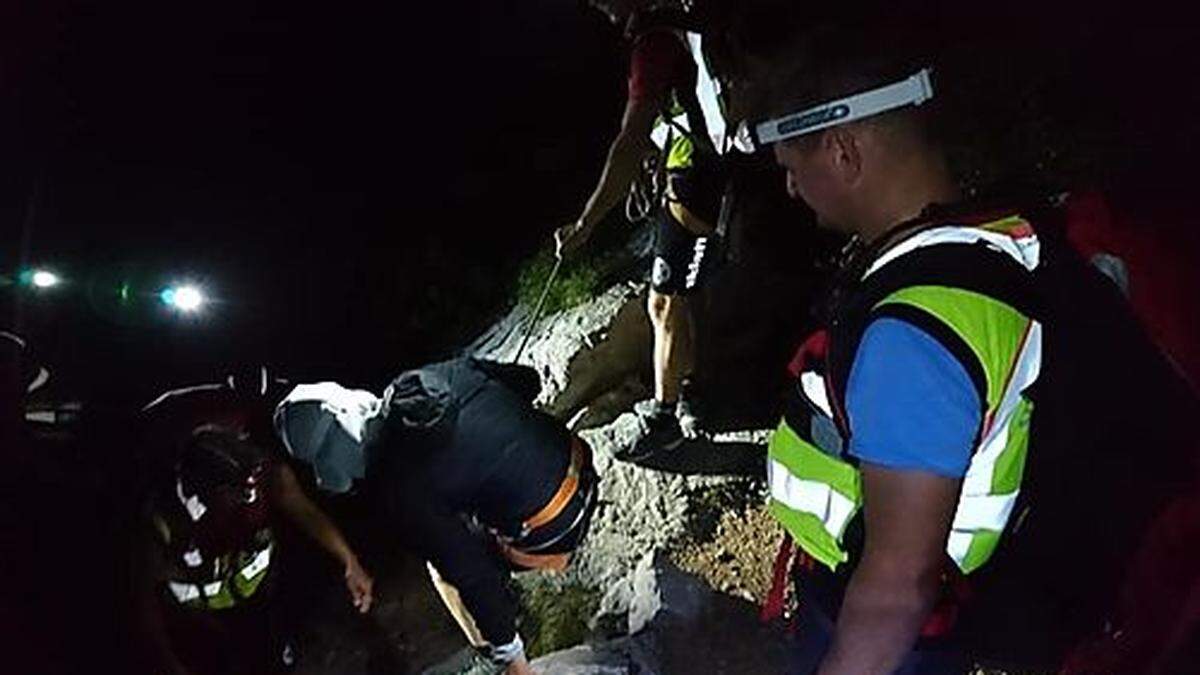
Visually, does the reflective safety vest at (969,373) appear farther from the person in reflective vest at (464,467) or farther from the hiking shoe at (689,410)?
the hiking shoe at (689,410)

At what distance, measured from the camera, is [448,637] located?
2137mm

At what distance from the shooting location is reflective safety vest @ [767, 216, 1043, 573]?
82 cm

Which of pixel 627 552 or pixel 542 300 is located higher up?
pixel 542 300

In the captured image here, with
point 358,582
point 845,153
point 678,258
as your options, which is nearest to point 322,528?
point 358,582

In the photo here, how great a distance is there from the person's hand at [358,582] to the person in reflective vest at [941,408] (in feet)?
4.17

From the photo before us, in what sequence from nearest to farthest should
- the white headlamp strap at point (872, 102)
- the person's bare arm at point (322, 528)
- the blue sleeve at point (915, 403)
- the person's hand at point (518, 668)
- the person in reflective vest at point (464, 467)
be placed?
the blue sleeve at point (915, 403) < the white headlamp strap at point (872, 102) < the person in reflective vest at point (464, 467) < the person's hand at point (518, 668) < the person's bare arm at point (322, 528)

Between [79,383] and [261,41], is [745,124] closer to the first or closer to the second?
[79,383]

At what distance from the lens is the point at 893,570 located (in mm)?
833

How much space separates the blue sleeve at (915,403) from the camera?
0.80m

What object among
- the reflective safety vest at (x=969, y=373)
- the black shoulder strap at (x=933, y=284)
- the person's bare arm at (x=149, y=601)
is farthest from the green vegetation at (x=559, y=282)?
the black shoulder strap at (x=933, y=284)

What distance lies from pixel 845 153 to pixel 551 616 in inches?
56.9

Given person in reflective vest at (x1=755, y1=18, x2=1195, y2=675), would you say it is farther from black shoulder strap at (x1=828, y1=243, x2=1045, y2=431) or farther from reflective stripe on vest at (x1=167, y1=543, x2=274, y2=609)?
reflective stripe on vest at (x1=167, y1=543, x2=274, y2=609)

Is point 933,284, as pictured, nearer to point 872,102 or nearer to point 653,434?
point 872,102

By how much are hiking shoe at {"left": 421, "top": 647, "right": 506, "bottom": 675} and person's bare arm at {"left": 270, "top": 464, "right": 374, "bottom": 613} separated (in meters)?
0.22
